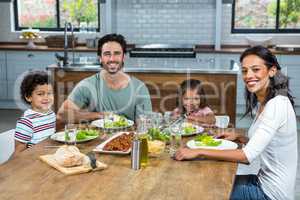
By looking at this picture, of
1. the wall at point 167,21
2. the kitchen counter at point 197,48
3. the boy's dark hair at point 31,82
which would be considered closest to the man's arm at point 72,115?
the boy's dark hair at point 31,82

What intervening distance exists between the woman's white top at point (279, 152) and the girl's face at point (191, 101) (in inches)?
39.1

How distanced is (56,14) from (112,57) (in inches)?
170

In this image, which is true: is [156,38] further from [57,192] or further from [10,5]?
[57,192]

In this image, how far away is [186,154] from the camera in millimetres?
2191

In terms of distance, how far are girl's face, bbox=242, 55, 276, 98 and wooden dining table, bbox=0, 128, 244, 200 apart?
1.38 feet

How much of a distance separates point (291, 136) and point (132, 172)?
0.80m

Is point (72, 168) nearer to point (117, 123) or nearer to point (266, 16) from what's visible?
point (117, 123)

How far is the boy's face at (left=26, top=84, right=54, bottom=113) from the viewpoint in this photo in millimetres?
2832

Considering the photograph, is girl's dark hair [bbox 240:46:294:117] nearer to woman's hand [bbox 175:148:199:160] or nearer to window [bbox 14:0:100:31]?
woman's hand [bbox 175:148:199:160]

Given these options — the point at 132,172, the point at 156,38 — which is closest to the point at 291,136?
the point at 132,172

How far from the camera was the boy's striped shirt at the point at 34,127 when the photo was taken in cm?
266

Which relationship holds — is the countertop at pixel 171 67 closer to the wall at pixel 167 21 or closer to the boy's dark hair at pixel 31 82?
the boy's dark hair at pixel 31 82

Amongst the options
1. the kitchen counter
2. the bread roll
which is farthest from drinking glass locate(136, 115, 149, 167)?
the kitchen counter

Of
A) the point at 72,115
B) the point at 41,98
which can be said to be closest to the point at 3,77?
the point at 72,115
